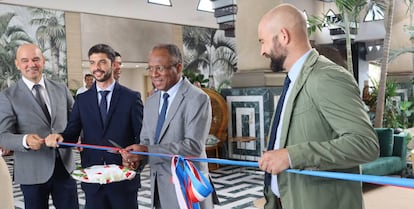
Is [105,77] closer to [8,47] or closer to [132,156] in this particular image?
[132,156]

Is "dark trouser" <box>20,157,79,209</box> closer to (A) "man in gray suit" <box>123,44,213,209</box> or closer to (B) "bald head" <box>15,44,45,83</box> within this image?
(B) "bald head" <box>15,44,45,83</box>

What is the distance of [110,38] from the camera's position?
15.9 m

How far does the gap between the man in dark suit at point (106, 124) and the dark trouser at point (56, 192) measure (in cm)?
36

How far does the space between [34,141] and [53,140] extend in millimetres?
140

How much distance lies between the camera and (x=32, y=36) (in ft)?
45.2

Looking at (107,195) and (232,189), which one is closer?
(107,195)

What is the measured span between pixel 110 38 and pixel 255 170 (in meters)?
9.58

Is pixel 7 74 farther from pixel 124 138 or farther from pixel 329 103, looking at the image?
pixel 329 103

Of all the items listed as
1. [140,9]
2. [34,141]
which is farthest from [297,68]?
[140,9]

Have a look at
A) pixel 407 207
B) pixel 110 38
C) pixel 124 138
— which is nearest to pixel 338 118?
pixel 124 138

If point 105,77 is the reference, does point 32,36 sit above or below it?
above

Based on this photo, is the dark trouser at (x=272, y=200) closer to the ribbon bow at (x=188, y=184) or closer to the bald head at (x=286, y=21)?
the ribbon bow at (x=188, y=184)

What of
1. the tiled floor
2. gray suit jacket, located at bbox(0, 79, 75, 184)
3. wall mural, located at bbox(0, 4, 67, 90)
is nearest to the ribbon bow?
gray suit jacket, located at bbox(0, 79, 75, 184)

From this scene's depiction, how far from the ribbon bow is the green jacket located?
0.48m
